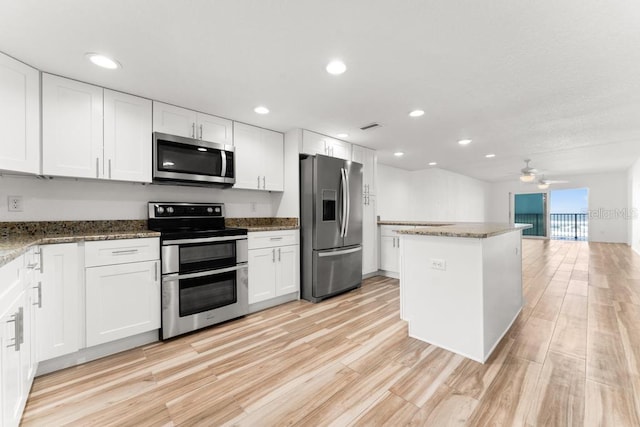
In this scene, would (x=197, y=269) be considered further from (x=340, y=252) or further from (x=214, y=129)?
(x=340, y=252)

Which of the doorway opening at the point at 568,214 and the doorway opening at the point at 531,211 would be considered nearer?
the doorway opening at the point at 568,214

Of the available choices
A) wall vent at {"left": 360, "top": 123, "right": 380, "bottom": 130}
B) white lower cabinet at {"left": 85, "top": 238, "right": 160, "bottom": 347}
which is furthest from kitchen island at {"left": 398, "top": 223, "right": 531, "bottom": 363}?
white lower cabinet at {"left": 85, "top": 238, "right": 160, "bottom": 347}

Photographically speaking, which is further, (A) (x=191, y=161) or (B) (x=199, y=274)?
(A) (x=191, y=161)

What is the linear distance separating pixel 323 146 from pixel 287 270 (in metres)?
1.79

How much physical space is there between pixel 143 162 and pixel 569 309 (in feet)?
15.7

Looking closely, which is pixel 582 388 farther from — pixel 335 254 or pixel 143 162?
pixel 143 162

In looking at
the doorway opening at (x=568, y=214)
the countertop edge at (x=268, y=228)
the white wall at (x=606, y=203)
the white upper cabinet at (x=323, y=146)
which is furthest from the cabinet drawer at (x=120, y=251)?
the doorway opening at (x=568, y=214)

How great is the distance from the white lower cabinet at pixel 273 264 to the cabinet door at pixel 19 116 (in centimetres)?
188

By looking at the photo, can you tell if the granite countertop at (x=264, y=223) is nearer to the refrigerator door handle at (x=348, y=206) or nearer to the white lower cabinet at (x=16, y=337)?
the refrigerator door handle at (x=348, y=206)

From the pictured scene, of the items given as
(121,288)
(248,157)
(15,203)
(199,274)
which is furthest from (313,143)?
(15,203)

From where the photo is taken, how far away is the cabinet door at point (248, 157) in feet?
10.7

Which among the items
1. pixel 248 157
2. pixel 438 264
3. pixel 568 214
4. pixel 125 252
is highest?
pixel 248 157

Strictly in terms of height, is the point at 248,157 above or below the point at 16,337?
above

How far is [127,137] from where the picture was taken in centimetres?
250
